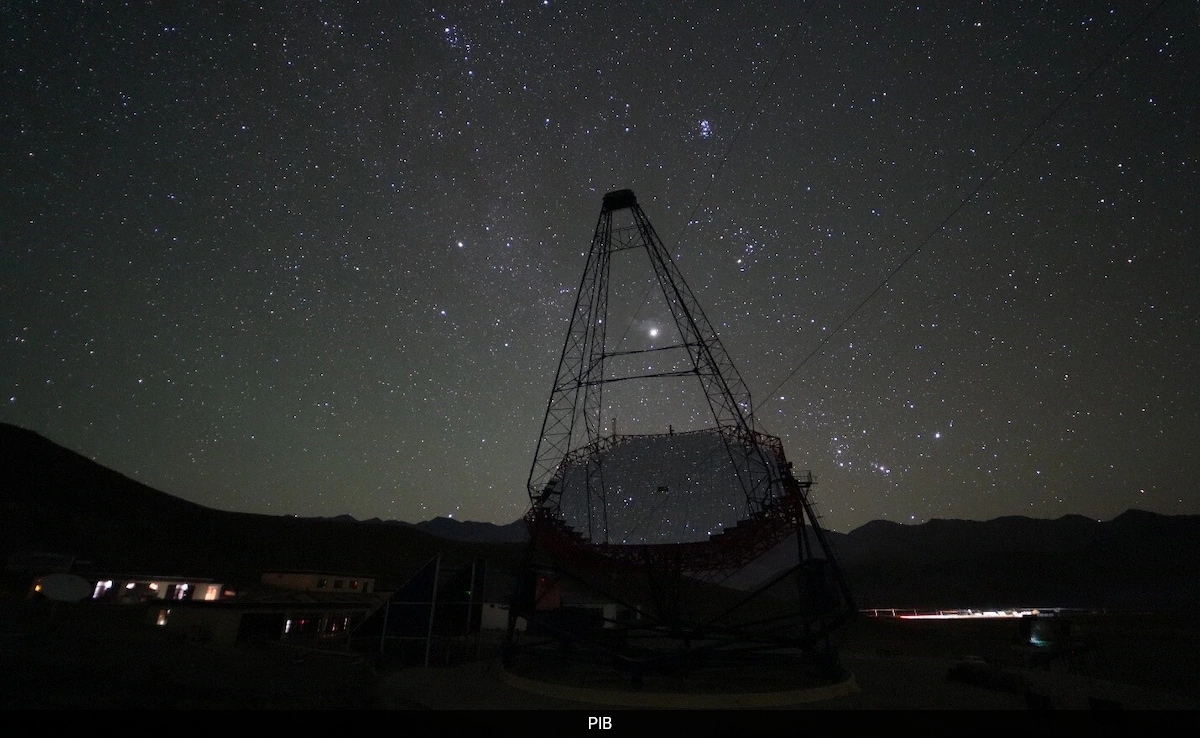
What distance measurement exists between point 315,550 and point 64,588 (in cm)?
6310

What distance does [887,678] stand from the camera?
1977cm

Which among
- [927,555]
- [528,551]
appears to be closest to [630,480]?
[528,551]

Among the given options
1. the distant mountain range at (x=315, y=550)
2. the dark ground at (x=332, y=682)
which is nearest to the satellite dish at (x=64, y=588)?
the dark ground at (x=332, y=682)

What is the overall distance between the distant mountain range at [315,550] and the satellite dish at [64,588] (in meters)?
11.6

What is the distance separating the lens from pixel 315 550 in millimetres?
89625

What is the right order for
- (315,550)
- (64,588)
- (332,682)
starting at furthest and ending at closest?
(315,550) → (64,588) → (332,682)

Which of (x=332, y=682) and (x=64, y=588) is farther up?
(x=64, y=588)

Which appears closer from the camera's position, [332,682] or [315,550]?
[332,682]

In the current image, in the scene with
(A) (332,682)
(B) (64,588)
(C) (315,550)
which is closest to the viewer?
(A) (332,682)

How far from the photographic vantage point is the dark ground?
1397 cm

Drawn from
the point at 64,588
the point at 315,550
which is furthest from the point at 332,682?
the point at 315,550

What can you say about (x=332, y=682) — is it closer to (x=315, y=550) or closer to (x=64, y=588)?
(x=64, y=588)

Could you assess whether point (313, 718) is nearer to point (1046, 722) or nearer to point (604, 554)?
point (604, 554)

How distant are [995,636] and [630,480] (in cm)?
4023
